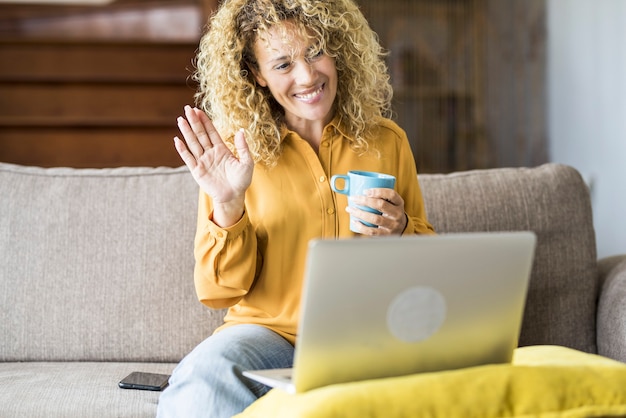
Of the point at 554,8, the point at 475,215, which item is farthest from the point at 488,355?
the point at 554,8

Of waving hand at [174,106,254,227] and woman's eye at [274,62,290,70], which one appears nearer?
waving hand at [174,106,254,227]

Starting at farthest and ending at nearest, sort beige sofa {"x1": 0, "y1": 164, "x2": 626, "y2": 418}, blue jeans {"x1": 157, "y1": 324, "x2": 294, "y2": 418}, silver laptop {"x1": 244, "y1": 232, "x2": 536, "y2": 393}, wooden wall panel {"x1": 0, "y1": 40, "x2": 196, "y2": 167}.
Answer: wooden wall panel {"x1": 0, "y1": 40, "x2": 196, "y2": 167}, beige sofa {"x1": 0, "y1": 164, "x2": 626, "y2": 418}, blue jeans {"x1": 157, "y1": 324, "x2": 294, "y2": 418}, silver laptop {"x1": 244, "y1": 232, "x2": 536, "y2": 393}

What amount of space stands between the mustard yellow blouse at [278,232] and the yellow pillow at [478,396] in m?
0.53

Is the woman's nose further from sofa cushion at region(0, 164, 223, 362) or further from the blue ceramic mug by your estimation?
sofa cushion at region(0, 164, 223, 362)

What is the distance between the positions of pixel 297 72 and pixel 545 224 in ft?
2.67

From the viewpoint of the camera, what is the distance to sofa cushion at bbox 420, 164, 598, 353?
6.56 feet

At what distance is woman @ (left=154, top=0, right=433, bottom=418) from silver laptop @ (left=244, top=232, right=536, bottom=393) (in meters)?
0.38

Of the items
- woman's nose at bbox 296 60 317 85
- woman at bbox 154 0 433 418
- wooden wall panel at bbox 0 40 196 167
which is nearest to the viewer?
woman at bbox 154 0 433 418

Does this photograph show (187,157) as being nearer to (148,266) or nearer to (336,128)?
(336,128)

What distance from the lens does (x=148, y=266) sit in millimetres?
2023

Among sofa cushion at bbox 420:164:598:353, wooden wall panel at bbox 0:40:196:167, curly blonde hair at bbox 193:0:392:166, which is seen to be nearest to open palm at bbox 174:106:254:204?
curly blonde hair at bbox 193:0:392:166

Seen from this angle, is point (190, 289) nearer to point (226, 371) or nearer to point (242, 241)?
point (242, 241)

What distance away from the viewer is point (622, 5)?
344 centimetres

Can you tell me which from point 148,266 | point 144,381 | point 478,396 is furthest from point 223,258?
point 478,396
